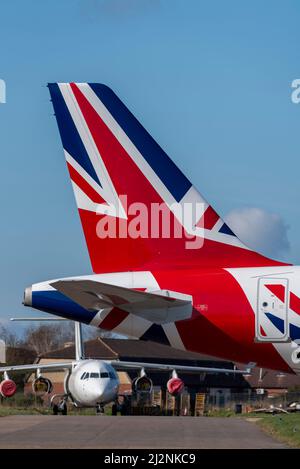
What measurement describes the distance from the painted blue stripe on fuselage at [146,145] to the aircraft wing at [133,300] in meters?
1.92

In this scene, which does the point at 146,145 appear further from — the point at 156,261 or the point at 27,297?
the point at 27,297

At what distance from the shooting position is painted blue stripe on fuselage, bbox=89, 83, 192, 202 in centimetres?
1581

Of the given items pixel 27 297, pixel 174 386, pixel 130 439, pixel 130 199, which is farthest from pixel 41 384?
pixel 27 297

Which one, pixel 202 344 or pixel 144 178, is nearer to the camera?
pixel 202 344

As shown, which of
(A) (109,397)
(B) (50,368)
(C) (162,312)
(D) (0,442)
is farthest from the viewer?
(B) (50,368)

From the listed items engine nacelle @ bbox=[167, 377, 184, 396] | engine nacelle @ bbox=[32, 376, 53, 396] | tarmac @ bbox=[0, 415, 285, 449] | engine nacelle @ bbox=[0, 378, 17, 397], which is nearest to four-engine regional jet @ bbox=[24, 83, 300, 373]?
tarmac @ bbox=[0, 415, 285, 449]

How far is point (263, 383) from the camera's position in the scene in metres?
89.4

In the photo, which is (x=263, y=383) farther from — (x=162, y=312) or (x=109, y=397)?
(x=162, y=312)

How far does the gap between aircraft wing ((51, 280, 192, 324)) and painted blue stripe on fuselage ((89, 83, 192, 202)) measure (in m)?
1.92

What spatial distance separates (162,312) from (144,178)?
7.48 feet

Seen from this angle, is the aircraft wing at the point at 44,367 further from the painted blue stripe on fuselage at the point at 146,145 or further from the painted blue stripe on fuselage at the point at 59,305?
the painted blue stripe on fuselage at the point at 59,305

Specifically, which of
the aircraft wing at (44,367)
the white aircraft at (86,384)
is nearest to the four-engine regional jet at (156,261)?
the white aircraft at (86,384)
